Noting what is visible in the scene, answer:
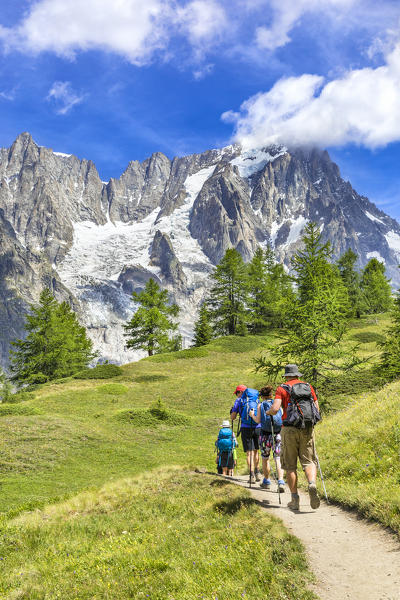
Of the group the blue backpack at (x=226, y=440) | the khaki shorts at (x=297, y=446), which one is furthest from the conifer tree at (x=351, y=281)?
the khaki shorts at (x=297, y=446)

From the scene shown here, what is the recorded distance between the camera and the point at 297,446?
25.6 ft

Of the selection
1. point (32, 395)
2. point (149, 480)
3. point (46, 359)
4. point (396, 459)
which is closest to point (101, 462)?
point (149, 480)

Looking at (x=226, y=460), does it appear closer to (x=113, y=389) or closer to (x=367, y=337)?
(x=113, y=389)

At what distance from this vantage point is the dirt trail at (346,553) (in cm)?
478

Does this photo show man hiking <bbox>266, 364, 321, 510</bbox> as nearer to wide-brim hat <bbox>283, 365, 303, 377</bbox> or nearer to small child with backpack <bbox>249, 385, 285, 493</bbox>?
wide-brim hat <bbox>283, 365, 303, 377</bbox>

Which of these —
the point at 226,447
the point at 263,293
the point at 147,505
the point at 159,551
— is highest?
the point at 263,293

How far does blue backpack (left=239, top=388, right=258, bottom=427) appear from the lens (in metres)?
10.5

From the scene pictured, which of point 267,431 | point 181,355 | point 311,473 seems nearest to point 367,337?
point 181,355

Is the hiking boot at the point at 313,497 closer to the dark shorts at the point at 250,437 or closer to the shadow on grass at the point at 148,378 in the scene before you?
the dark shorts at the point at 250,437

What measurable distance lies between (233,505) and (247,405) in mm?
2682

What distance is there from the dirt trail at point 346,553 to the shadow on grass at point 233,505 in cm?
50

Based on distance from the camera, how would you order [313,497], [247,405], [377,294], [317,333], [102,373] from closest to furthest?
[313,497]
[247,405]
[317,333]
[102,373]
[377,294]

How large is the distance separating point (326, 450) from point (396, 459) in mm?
3418

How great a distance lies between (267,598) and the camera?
473cm
